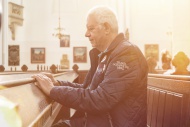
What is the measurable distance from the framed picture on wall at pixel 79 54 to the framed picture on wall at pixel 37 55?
1.89 meters

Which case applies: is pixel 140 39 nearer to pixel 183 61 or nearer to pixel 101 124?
pixel 183 61

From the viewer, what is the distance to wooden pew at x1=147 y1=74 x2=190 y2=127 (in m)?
2.21

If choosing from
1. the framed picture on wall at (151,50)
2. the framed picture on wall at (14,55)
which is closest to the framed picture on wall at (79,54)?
the framed picture on wall at (14,55)

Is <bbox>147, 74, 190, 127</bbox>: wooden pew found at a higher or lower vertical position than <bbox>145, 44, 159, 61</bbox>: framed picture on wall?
lower

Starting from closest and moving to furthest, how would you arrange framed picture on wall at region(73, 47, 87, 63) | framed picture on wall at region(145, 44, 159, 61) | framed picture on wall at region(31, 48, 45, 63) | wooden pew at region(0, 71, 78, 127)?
1. wooden pew at region(0, 71, 78, 127)
2. framed picture on wall at region(145, 44, 159, 61)
3. framed picture on wall at region(73, 47, 87, 63)
4. framed picture on wall at region(31, 48, 45, 63)

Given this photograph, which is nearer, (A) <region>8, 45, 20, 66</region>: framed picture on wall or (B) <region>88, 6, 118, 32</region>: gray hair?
(B) <region>88, 6, 118, 32</region>: gray hair

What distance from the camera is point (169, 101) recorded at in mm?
2537

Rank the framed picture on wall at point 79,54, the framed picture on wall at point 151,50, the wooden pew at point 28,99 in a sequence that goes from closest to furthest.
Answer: the wooden pew at point 28,99
the framed picture on wall at point 151,50
the framed picture on wall at point 79,54

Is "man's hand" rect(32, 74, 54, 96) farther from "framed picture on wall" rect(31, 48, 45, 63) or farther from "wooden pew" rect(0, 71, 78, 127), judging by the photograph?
"framed picture on wall" rect(31, 48, 45, 63)

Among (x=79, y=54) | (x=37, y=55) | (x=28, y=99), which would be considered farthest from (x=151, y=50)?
(x=28, y=99)

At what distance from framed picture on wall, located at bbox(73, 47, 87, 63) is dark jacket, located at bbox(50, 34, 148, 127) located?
50.0 feet

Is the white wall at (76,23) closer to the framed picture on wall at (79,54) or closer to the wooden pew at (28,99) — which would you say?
the framed picture on wall at (79,54)

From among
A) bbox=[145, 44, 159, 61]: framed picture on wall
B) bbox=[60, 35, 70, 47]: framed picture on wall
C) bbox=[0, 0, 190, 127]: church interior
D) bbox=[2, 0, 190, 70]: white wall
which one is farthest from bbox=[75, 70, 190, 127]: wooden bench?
bbox=[60, 35, 70, 47]: framed picture on wall

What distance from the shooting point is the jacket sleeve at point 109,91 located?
72.9 inches
